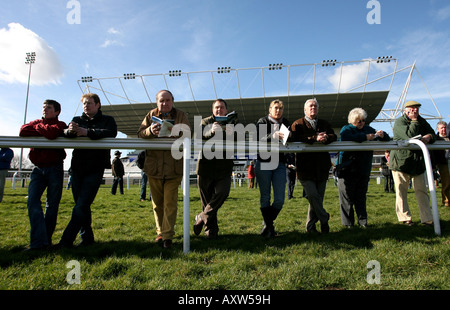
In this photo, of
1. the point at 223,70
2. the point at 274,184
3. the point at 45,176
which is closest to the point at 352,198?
the point at 274,184

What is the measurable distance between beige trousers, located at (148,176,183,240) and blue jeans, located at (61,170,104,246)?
2.46ft

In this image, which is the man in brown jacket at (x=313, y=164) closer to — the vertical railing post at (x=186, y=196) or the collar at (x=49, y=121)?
the vertical railing post at (x=186, y=196)

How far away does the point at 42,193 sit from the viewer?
11.4ft

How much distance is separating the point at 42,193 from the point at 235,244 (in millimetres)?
2619

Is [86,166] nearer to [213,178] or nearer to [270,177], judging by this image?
[213,178]

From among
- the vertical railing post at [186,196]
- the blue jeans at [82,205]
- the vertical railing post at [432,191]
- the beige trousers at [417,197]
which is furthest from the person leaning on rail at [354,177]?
the blue jeans at [82,205]

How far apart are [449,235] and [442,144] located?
1.30m

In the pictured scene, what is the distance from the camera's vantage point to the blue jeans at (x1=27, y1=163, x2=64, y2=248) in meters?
3.29

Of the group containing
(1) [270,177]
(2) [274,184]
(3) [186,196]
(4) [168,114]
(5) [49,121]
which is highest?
(4) [168,114]

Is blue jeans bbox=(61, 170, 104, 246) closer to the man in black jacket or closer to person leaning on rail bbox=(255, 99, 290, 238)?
the man in black jacket

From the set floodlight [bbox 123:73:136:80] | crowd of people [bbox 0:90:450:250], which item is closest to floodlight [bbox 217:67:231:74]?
floodlight [bbox 123:73:136:80]
